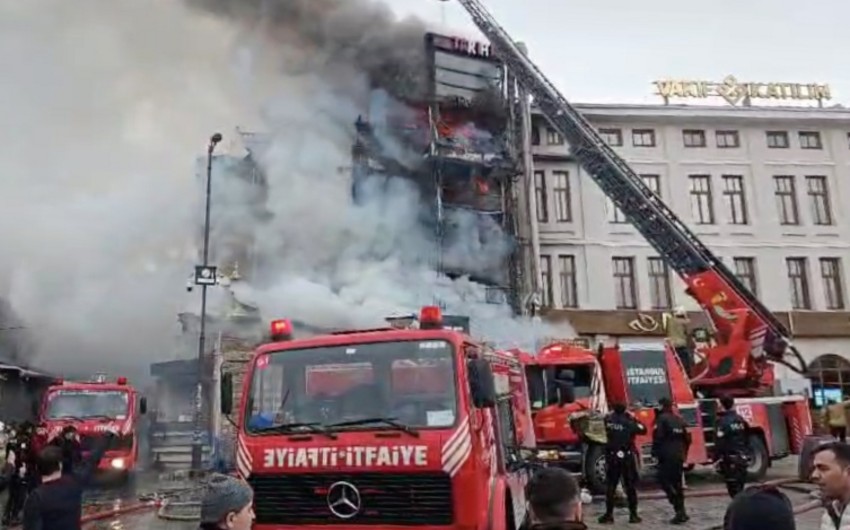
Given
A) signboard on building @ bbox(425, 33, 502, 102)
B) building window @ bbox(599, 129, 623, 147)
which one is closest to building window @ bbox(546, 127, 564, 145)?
building window @ bbox(599, 129, 623, 147)

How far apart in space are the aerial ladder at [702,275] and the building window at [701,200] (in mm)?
9300

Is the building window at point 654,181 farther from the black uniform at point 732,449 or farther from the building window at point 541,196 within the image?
the black uniform at point 732,449

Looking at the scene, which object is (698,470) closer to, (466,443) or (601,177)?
(601,177)

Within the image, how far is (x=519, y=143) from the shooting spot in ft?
93.9

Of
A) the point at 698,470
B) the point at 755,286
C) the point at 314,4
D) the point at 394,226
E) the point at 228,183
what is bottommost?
the point at 698,470

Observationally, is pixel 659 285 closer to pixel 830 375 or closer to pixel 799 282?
pixel 799 282

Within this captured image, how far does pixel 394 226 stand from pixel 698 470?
43.6 feet

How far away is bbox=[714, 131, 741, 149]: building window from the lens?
29.7m

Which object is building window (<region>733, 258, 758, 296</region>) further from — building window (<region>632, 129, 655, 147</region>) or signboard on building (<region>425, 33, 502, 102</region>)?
signboard on building (<region>425, 33, 502, 102</region>)

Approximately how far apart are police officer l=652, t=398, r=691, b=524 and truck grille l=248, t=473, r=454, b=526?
539cm

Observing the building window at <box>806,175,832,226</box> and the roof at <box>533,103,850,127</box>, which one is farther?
the building window at <box>806,175,832,226</box>

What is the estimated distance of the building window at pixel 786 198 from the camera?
29453 mm

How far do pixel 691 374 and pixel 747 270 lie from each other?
48.8ft

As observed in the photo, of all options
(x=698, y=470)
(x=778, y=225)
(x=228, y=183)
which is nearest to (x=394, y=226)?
(x=228, y=183)
